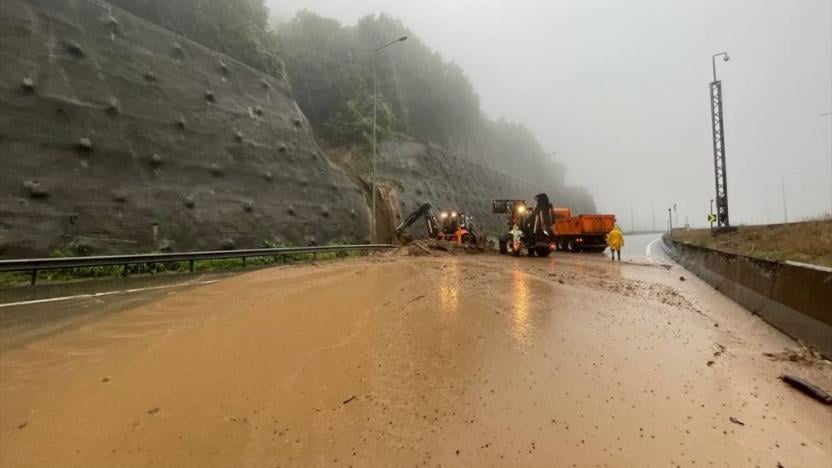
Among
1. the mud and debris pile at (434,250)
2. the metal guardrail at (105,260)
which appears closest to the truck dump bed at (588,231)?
the mud and debris pile at (434,250)

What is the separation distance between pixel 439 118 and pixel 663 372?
51.7 meters

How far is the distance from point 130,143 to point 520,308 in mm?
15284

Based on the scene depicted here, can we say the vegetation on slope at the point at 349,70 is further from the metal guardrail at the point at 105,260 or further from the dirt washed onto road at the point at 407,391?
the dirt washed onto road at the point at 407,391

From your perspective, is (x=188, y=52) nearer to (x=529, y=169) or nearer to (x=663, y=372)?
(x=663, y=372)

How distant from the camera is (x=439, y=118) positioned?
5262 cm

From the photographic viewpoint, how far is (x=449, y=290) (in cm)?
809

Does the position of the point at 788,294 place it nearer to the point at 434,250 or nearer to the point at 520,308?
the point at 520,308

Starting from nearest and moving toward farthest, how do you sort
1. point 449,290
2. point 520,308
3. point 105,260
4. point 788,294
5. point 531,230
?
point 788,294
point 520,308
point 449,290
point 105,260
point 531,230

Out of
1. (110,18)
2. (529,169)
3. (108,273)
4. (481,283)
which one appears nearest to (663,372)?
(481,283)

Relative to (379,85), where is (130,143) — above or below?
below

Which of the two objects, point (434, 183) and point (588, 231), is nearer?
point (588, 231)

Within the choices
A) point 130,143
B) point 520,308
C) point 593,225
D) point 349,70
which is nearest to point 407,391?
point 520,308

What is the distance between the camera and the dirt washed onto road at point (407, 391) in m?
2.65

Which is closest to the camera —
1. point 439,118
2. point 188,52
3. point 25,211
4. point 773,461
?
point 773,461
